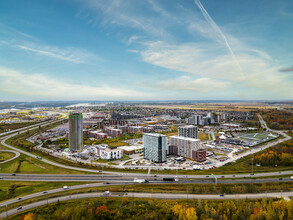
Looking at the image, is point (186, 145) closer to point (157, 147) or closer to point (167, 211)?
point (157, 147)

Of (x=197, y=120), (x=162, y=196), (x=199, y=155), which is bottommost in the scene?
(x=162, y=196)

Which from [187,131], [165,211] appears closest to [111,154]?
[187,131]

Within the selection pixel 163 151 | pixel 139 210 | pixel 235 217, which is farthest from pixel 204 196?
pixel 163 151

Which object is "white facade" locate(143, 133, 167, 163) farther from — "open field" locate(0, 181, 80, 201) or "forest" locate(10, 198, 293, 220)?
"forest" locate(10, 198, 293, 220)

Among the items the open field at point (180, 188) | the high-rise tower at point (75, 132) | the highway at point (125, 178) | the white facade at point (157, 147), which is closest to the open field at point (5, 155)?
the highway at point (125, 178)

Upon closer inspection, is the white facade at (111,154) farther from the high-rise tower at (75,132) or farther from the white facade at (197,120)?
the white facade at (197,120)

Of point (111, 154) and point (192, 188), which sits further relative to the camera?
point (111, 154)

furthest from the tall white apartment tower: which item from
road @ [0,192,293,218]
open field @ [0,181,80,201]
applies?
open field @ [0,181,80,201]
